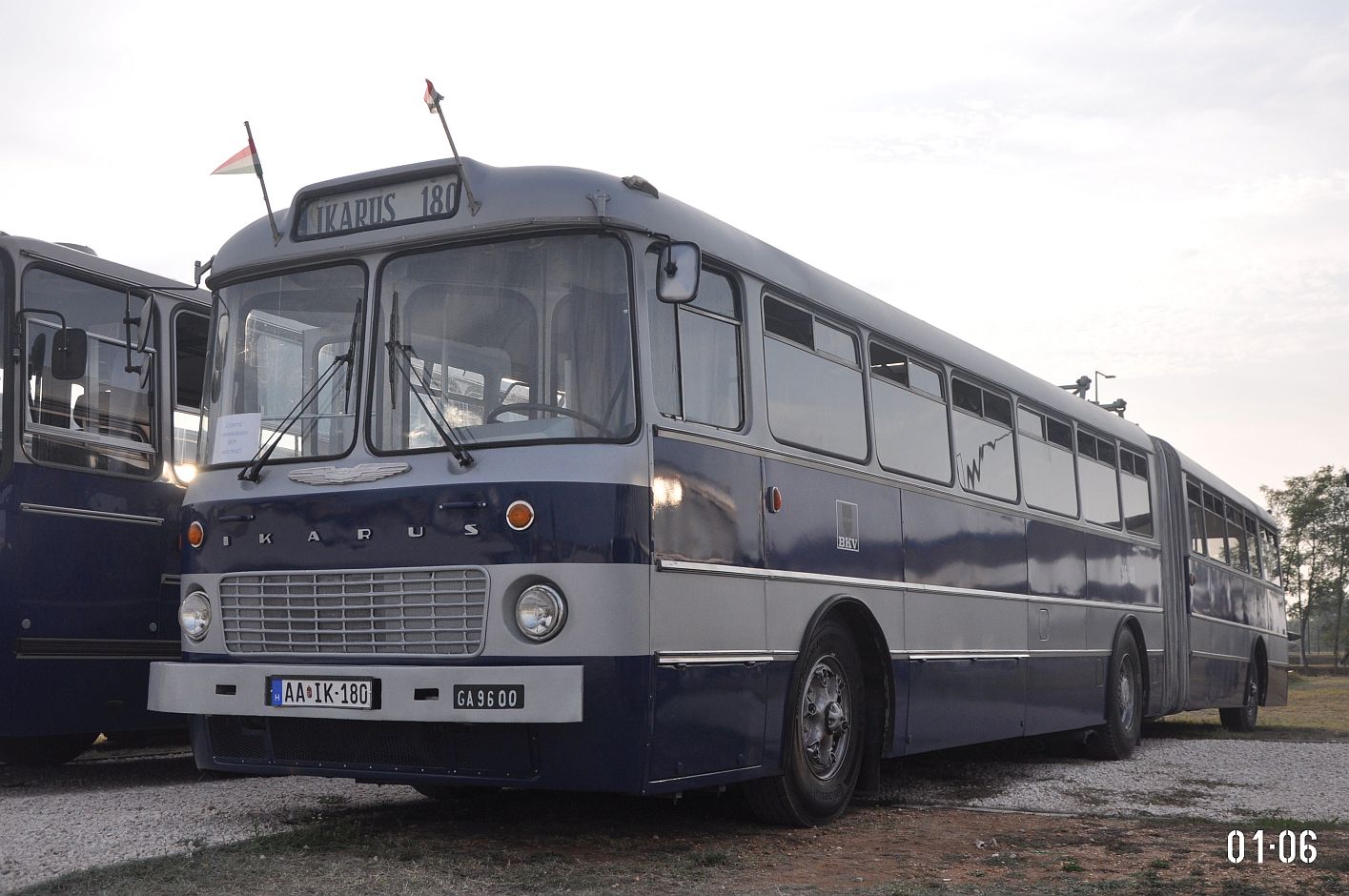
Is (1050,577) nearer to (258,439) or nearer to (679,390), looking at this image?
(679,390)

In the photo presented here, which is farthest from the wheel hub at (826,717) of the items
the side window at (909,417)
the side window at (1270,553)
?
the side window at (1270,553)

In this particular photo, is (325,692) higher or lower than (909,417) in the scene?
lower

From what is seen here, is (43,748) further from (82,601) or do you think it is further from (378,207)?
(378,207)

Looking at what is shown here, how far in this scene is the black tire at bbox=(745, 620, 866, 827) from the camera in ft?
25.6

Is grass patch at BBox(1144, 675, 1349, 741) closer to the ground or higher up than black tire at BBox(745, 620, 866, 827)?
closer to the ground

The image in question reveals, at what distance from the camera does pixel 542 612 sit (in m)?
6.51

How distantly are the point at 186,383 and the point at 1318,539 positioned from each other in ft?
267

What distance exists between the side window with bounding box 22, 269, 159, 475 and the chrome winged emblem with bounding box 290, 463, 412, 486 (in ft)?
8.79

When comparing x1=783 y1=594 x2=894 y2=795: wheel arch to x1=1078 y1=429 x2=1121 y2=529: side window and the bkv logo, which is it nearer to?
the bkv logo

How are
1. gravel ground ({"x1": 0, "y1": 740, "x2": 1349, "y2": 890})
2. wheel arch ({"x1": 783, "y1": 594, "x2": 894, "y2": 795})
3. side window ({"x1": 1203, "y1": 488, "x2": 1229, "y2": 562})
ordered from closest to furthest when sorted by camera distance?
gravel ground ({"x1": 0, "y1": 740, "x2": 1349, "y2": 890}) < wheel arch ({"x1": 783, "y1": 594, "x2": 894, "y2": 795}) < side window ({"x1": 1203, "y1": 488, "x2": 1229, "y2": 562})

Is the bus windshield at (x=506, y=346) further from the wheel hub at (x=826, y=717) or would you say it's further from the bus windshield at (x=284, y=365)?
the wheel hub at (x=826, y=717)

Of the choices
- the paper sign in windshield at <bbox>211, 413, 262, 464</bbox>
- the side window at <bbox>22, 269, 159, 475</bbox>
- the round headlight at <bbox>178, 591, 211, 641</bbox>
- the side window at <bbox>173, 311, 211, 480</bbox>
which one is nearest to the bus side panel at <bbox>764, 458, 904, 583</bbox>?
the paper sign in windshield at <bbox>211, 413, 262, 464</bbox>

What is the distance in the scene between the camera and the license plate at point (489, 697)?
252 inches
